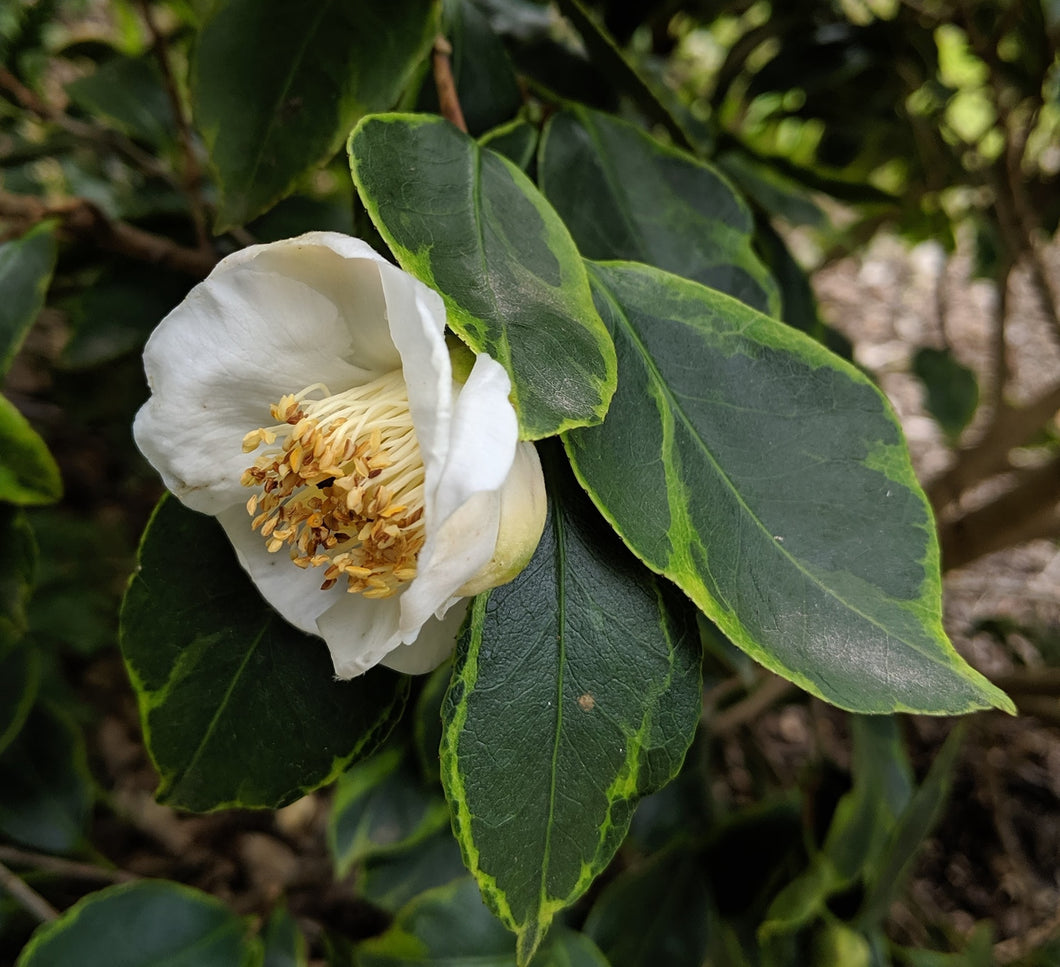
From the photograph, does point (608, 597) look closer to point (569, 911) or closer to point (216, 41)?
point (216, 41)

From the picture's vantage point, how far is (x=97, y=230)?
63 cm

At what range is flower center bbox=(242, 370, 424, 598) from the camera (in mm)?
380

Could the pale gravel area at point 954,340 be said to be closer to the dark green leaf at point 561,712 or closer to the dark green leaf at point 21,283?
the dark green leaf at point 561,712

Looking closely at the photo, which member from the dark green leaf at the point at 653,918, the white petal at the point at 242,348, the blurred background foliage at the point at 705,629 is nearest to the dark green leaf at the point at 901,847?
the blurred background foliage at the point at 705,629

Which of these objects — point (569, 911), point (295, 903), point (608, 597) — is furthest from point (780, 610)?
point (295, 903)

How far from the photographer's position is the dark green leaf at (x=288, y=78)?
0.48 m

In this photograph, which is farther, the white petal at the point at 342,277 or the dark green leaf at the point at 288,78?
the dark green leaf at the point at 288,78

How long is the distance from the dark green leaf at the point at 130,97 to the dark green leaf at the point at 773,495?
2.11 ft

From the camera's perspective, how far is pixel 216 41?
48cm

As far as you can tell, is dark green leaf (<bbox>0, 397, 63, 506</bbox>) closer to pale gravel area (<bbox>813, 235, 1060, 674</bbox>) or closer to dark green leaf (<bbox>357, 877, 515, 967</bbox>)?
dark green leaf (<bbox>357, 877, 515, 967</bbox>)

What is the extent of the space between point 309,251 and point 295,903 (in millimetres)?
1109

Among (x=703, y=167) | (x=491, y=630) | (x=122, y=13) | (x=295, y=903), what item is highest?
(x=703, y=167)

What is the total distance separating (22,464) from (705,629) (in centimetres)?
53

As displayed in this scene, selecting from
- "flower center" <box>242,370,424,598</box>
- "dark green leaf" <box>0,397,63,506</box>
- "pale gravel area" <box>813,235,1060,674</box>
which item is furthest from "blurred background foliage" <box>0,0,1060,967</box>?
"pale gravel area" <box>813,235,1060,674</box>
